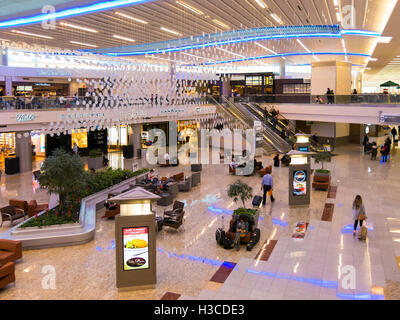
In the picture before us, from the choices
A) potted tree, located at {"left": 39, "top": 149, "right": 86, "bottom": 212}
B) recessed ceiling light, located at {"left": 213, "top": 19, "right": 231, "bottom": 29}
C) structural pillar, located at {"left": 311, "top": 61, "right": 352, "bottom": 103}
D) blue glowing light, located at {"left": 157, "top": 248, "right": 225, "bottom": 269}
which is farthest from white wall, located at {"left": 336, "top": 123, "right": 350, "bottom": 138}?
blue glowing light, located at {"left": 157, "top": 248, "right": 225, "bottom": 269}

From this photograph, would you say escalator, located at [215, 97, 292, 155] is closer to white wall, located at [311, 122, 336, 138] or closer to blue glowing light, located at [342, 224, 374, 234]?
white wall, located at [311, 122, 336, 138]

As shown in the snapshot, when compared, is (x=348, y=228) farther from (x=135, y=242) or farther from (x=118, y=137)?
(x=118, y=137)

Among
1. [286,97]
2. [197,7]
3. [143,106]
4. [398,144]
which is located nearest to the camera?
[197,7]

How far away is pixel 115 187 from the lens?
15.9 meters

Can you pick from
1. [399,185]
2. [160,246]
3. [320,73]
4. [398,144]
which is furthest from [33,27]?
[398,144]

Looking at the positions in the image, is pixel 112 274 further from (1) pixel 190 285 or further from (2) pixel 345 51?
(2) pixel 345 51

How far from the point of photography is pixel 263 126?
97.2 feet

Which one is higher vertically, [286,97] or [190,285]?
[286,97]

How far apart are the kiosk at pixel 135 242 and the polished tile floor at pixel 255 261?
0.30 meters

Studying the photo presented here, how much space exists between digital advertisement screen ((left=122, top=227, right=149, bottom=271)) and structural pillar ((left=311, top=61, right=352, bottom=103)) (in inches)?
1060

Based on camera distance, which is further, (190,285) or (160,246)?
(160,246)

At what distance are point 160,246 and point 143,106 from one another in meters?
14.2

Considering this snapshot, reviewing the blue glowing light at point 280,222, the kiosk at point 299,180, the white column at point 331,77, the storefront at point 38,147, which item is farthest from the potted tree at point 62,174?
the white column at point 331,77

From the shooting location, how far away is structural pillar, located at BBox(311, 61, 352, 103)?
32.5 meters
